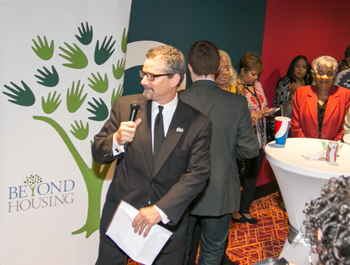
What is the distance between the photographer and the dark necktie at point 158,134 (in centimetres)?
171

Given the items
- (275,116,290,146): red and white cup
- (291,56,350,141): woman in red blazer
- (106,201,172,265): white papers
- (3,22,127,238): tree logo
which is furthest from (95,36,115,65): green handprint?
(291,56,350,141): woman in red blazer

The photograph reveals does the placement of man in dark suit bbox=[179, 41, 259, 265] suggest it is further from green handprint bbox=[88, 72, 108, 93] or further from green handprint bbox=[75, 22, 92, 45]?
green handprint bbox=[75, 22, 92, 45]

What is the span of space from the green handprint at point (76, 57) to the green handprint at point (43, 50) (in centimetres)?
7

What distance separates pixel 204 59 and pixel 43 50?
3.43 feet

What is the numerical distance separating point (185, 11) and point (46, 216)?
7.38ft

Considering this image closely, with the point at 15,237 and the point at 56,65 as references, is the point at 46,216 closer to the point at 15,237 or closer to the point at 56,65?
the point at 15,237

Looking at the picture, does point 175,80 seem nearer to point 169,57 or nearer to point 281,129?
point 169,57

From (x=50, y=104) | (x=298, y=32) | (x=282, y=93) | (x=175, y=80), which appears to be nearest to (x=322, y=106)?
(x=282, y=93)

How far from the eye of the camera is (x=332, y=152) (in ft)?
7.00

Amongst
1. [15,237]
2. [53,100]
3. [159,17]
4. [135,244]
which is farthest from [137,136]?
[159,17]

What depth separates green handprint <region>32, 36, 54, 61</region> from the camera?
6.79ft

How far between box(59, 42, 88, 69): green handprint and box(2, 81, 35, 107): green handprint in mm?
305

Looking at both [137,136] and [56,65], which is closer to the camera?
[137,136]

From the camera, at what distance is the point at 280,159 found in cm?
214
